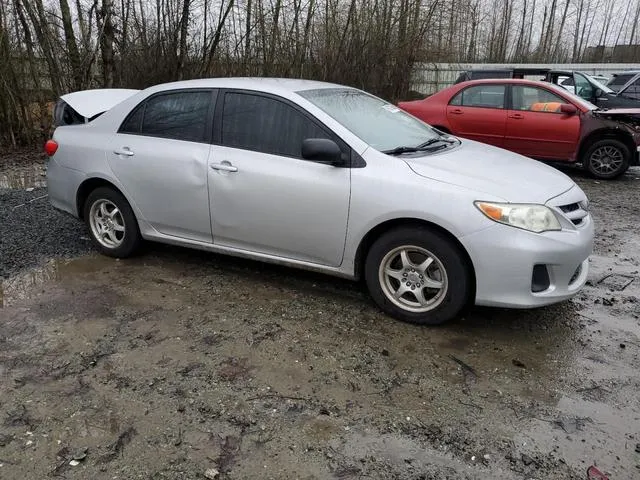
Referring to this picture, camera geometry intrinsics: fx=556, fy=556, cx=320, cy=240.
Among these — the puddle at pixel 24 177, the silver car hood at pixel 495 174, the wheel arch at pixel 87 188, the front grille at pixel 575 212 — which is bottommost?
the puddle at pixel 24 177

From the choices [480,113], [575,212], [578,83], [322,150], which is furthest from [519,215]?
[578,83]

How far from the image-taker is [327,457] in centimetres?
257

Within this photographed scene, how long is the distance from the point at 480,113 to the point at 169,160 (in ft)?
20.6

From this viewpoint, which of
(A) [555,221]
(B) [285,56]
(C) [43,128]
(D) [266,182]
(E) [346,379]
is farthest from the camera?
(B) [285,56]

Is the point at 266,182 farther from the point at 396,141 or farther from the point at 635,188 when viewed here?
the point at 635,188

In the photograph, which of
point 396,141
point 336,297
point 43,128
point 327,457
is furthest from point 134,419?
point 43,128

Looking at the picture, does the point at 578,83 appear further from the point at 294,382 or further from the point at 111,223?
the point at 294,382

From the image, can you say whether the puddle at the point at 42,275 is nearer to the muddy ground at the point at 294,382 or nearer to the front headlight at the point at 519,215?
the muddy ground at the point at 294,382

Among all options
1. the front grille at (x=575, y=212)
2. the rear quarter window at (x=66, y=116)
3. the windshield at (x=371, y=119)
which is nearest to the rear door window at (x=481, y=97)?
the windshield at (x=371, y=119)

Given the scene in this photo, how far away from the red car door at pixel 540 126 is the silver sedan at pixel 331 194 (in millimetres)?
4711

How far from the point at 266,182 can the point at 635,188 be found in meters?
6.80

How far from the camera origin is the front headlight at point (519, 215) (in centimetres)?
345

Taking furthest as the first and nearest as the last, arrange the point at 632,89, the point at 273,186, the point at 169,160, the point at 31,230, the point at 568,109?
the point at 632,89 → the point at 568,109 → the point at 31,230 → the point at 169,160 → the point at 273,186

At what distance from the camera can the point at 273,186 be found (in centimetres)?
405
